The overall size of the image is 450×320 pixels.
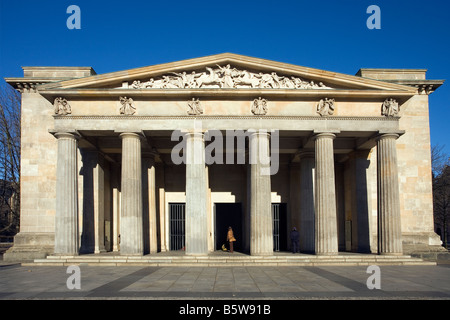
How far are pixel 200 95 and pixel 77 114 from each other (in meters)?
8.11

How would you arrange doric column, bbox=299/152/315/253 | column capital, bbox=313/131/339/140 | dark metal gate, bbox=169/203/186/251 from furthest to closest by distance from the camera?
dark metal gate, bbox=169/203/186/251
doric column, bbox=299/152/315/253
column capital, bbox=313/131/339/140

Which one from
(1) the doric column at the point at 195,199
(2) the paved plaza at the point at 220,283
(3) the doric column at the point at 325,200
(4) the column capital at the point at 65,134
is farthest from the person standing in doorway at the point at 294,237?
(4) the column capital at the point at 65,134

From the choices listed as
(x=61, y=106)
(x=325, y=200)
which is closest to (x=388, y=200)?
(x=325, y=200)

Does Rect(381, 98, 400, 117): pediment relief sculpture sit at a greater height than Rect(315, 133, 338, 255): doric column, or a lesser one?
greater

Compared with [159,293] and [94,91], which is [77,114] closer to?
[94,91]

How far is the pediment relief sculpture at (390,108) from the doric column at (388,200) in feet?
4.55

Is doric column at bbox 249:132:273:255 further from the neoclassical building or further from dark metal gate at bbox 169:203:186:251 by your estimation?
dark metal gate at bbox 169:203:186:251

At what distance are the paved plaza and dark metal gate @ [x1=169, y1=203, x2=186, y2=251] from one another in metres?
11.5

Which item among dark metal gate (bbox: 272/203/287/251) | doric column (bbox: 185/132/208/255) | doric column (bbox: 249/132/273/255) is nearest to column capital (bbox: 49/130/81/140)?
doric column (bbox: 185/132/208/255)

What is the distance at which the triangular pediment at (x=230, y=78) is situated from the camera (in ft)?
91.4

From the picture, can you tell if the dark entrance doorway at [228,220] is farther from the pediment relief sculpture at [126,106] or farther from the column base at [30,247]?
the column base at [30,247]

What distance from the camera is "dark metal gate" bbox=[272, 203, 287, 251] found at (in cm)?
3566

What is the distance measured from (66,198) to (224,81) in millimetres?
12568

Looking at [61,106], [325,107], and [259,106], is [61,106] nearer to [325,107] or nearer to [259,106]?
[259,106]
